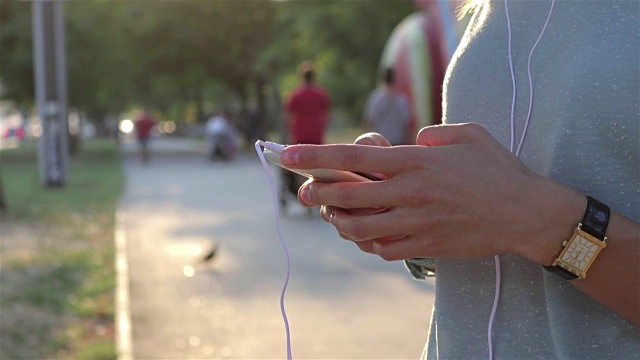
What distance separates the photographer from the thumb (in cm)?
119

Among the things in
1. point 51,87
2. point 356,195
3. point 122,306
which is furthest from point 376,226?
point 51,87

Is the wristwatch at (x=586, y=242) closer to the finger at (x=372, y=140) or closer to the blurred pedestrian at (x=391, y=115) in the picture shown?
the finger at (x=372, y=140)

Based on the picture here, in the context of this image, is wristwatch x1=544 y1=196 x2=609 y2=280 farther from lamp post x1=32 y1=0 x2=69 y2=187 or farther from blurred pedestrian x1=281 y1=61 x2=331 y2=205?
lamp post x1=32 y1=0 x2=69 y2=187

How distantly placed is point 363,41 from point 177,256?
2190 centimetres

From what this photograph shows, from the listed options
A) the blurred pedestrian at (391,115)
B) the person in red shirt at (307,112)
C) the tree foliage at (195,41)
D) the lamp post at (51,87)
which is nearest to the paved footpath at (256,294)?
the person in red shirt at (307,112)

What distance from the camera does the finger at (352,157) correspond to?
1.16m

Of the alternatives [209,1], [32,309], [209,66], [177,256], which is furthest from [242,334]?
[209,66]

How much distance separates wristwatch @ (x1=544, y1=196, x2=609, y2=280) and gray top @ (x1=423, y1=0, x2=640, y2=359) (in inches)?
2.3

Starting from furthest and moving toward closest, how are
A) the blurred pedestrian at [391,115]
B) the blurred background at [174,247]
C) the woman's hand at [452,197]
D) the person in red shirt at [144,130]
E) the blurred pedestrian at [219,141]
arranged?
the person in red shirt at [144,130] < the blurred pedestrian at [219,141] < the blurred pedestrian at [391,115] < the blurred background at [174,247] < the woman's hand at [452,197]

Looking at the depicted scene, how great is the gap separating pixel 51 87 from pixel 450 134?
17593 millimetres

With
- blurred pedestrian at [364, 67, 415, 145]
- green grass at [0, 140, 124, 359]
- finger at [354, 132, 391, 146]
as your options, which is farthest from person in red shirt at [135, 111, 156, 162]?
finger at [354, 132, 391, 146]

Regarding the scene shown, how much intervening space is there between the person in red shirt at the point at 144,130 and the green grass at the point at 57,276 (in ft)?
45.6

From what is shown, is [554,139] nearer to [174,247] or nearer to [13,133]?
[174,247]

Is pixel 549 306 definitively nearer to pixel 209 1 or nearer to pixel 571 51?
pixel 571 51
